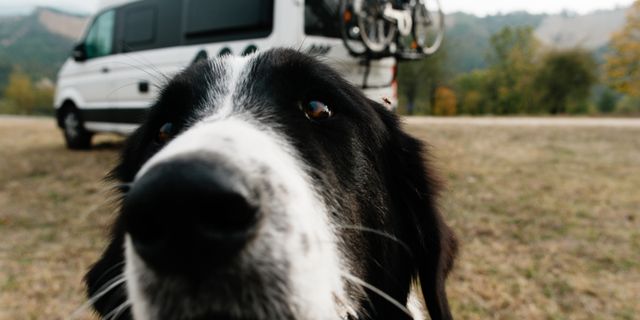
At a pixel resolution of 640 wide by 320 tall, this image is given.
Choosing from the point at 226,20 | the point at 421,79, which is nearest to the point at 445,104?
the point at 421,79

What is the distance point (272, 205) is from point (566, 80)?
183ft

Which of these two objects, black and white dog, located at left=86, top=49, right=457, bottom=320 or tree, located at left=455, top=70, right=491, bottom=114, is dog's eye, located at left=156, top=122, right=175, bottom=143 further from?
tree, located at left=455, top=70, right=491, bottom=114

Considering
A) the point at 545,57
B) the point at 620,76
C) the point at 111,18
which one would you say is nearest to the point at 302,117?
the point at 111,18

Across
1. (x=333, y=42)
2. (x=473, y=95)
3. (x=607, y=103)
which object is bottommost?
(x=607, y=103)

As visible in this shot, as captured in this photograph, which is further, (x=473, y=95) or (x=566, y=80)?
(x=473, y=95)

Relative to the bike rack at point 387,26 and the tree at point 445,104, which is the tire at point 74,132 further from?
the tree at point 445,104

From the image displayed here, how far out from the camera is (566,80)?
49.1m

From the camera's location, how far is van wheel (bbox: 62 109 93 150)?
1021 cm

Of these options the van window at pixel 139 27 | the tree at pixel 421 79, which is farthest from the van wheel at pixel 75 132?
the tree at pixel 421 79

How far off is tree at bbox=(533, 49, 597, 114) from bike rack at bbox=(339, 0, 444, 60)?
4697 centimetres

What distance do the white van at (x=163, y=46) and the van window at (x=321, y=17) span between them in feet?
0.04

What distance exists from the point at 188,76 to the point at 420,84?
6649 centimetres

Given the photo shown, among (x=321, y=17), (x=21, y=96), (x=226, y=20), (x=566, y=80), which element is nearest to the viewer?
(x=321, y=17)

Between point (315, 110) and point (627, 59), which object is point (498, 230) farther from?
point (627, 59)
